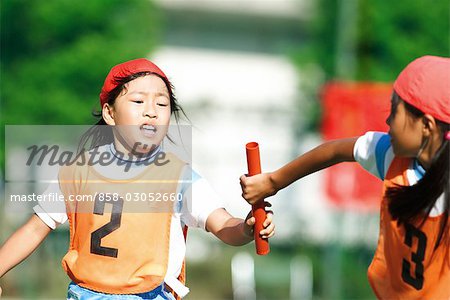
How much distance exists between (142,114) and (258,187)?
0.54 metres

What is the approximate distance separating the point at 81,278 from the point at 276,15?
52.9 ft

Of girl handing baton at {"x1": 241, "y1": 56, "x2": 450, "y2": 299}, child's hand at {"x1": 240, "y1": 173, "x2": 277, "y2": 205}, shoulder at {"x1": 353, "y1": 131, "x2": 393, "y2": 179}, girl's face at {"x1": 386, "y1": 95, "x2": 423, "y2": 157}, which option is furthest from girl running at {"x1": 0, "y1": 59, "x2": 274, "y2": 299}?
girl's face at {"x1": 386, "y1": 95, "x2": 423, "y2": 157}

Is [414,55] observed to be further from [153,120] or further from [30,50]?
[153,120]

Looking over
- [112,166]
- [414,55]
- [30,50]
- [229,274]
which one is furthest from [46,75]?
[112,166]

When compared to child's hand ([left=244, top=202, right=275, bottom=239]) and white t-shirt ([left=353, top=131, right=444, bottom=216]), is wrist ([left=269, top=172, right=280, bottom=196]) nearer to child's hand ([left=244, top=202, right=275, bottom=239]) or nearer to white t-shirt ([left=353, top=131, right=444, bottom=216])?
child's hand ([left=244, top=202, right=275, bottom=239])

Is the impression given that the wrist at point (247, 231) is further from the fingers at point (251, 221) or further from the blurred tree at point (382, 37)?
the blurred tree at point (382, 37)

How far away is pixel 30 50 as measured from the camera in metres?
10.9

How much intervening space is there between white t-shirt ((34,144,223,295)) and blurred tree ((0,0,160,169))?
23.0ft

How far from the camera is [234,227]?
3336mm

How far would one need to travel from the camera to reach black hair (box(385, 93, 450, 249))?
10.4 feet

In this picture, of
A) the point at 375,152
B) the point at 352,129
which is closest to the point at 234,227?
the point at 375,152

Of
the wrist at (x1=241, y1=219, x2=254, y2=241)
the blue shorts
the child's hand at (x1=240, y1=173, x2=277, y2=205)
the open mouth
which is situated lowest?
the blue shorts

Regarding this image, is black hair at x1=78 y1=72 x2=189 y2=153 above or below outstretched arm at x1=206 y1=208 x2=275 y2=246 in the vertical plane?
above

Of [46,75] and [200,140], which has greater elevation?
[46,75]
